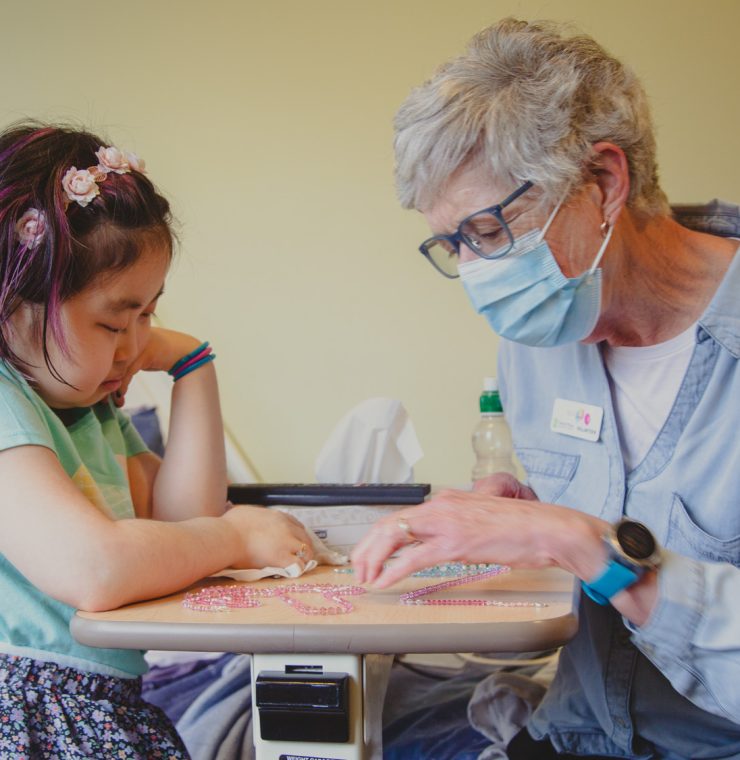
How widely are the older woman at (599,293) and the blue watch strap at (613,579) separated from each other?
22cm

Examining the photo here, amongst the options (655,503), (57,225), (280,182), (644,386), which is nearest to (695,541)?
(655,503)

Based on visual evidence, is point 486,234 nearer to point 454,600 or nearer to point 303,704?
point 454,600

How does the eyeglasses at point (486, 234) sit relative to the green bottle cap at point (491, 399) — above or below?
above

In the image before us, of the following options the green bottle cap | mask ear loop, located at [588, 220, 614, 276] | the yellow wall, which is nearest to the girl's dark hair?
mask ear loop, located at [588, 220, 614, 276]

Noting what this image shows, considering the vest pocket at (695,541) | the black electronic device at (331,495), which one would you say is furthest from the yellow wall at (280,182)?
the vest pocket at (695,541)

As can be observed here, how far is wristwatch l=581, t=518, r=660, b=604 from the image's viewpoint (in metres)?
0.98

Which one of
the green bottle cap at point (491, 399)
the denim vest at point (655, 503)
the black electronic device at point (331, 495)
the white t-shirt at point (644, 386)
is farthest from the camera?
the green bottle cap at point (491, 399)

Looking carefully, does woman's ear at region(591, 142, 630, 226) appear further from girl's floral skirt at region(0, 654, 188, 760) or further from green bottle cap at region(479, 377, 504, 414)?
girl's floral skirt at region(0, 654, 188, 760)

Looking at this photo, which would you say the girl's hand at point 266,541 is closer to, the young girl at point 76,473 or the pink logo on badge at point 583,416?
the young girl at point 76,473

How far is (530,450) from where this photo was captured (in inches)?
63.6

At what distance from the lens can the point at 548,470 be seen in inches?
61.6

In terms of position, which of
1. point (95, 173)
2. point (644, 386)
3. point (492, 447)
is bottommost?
point (492, 447)

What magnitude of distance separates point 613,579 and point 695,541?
354mm

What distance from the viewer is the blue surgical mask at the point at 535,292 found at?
133cm
